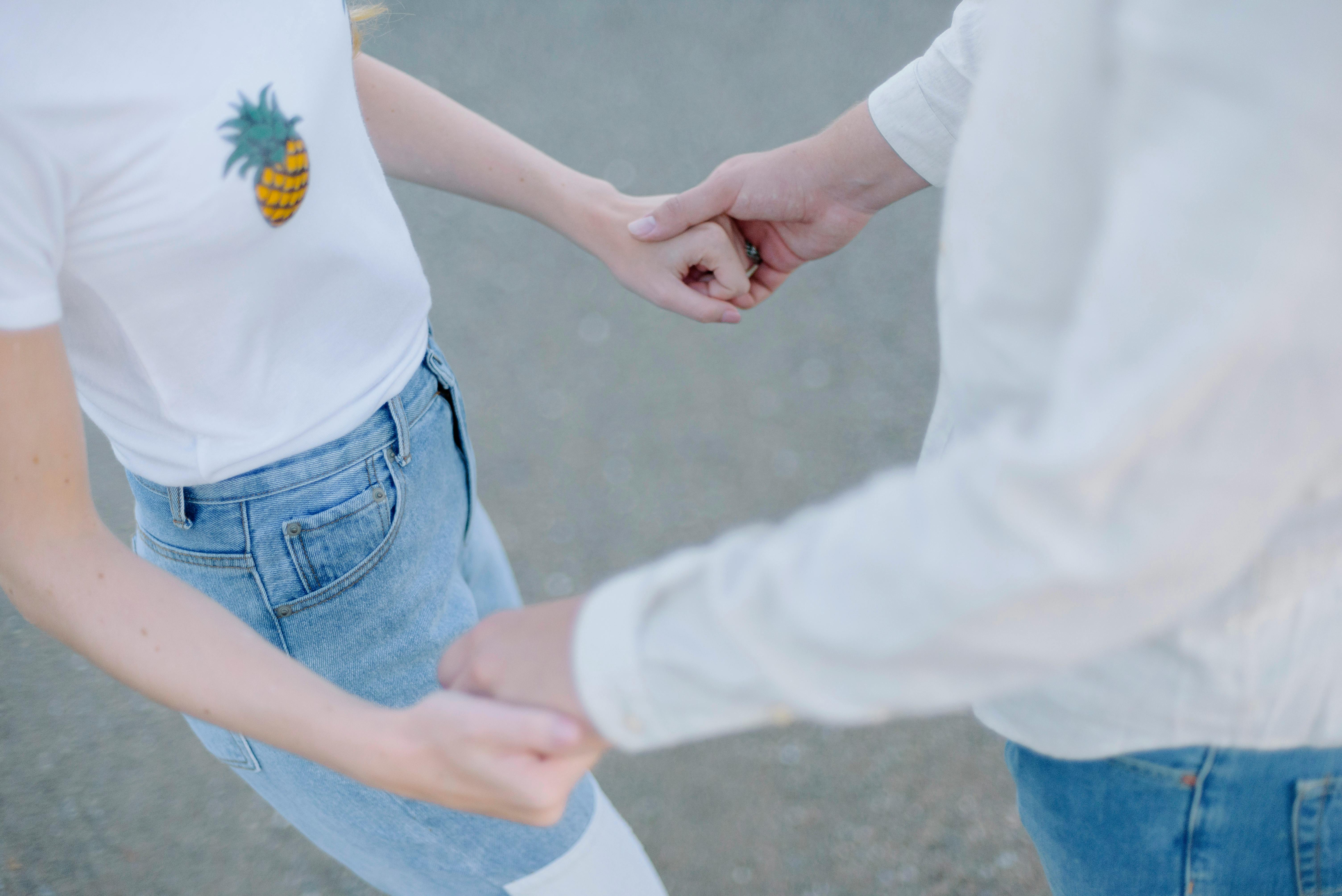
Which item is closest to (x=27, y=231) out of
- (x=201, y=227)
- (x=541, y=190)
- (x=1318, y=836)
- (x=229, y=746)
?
(x=201, y=227)

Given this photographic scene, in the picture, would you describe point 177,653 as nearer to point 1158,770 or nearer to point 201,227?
point 201,227

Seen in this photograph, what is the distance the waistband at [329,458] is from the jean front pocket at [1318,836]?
33.5 inches

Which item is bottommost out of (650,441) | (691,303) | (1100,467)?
(650,441)

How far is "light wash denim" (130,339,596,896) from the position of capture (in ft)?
3.06

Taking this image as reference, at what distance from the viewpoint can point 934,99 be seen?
1.12m

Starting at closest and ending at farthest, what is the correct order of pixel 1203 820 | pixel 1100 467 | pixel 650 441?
pixel 1100 467 → pixel 1203 820 → pixel 650 441

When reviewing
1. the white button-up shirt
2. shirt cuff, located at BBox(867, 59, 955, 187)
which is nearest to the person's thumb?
shirt cuff, located at BBox(867, 59, 955, 187)

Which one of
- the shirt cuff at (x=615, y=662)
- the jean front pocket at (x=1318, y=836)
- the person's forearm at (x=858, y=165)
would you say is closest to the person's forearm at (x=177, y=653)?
the shirt cuff at (x=615, y=662)

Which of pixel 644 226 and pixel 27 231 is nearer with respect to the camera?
pixel 27 231

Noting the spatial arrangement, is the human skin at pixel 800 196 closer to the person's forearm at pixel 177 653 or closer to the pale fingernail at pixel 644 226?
the pale fingernail at pixel 644 226

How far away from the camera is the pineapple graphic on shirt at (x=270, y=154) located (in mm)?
803

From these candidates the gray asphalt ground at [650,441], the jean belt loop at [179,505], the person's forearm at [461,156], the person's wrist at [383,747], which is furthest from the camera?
the gray asphalt ground at [650,441]

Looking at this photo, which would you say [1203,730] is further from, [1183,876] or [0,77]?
[0,77]

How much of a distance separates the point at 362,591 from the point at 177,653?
20cm
